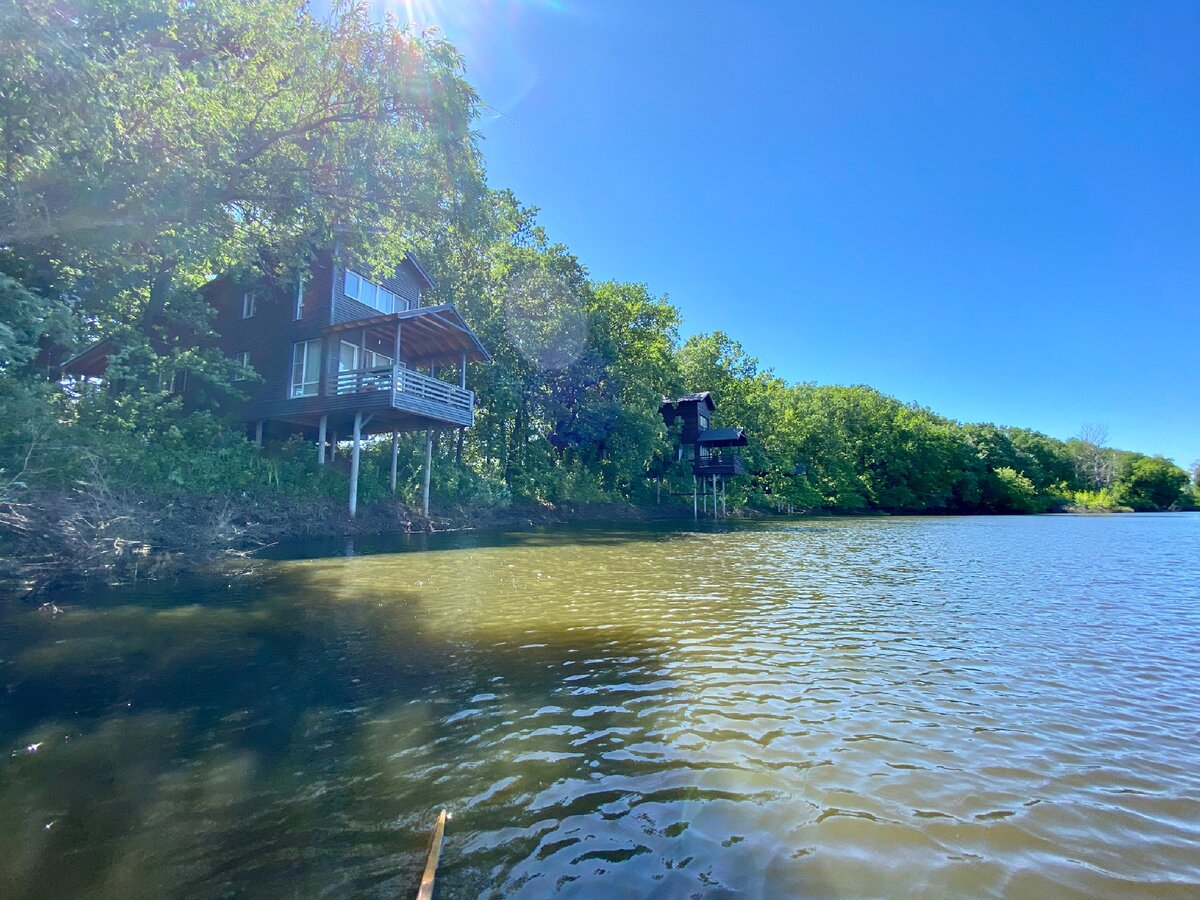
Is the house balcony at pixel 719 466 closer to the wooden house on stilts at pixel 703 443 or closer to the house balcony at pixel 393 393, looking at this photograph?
the wooden house on stilts at pixel 703 443

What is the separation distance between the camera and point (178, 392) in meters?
23.1

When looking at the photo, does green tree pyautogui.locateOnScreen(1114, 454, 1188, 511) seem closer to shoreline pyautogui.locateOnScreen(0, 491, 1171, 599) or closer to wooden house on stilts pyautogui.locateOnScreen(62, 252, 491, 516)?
wooden house on stilts pyautogui.locateOnScreen(62, 252, 491, 516)

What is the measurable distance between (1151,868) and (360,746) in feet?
13.4

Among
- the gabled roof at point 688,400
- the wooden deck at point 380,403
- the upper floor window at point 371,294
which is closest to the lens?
the wooden deck at point 380,403

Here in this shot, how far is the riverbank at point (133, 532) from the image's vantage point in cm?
842

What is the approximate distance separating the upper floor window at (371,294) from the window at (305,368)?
240 centimetres

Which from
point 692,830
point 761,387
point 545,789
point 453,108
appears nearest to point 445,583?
point 545,789

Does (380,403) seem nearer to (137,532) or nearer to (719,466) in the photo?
(137,532)

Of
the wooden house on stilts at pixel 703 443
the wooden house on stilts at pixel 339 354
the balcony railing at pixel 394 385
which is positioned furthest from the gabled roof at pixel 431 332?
the wooden house on stilts at pixel 703 443

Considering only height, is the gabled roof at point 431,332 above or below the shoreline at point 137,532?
above

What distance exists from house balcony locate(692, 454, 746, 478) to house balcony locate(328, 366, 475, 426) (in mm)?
19367

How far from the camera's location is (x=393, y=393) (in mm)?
18078

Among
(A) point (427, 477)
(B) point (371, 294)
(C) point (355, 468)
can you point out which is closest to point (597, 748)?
(C) point (355, 468)

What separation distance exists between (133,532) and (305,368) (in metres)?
11.7
